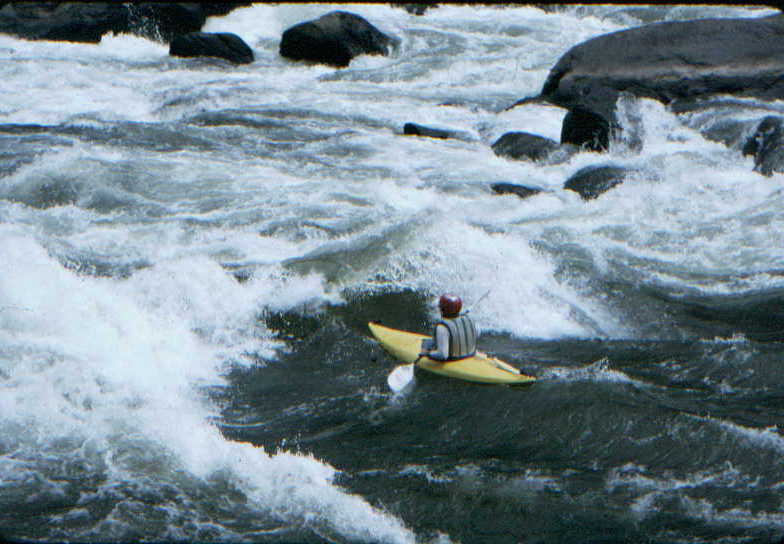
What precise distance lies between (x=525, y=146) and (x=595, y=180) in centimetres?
140

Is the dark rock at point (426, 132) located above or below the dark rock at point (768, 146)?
below

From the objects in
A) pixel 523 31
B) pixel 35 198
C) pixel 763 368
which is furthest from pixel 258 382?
pixel 523 31

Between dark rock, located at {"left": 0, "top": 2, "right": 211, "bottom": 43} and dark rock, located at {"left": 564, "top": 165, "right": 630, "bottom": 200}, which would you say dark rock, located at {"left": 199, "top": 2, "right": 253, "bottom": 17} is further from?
dark rock, located at {"left": 564, "top": 165, "right": 630, "bottom": 200}

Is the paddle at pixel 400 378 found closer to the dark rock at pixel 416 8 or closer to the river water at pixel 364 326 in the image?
the river water at pixel 364 326

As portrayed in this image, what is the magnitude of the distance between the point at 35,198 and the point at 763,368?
639 centimetres

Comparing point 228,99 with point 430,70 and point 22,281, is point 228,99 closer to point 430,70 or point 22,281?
point 430,70

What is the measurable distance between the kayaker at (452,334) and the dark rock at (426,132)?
6124 millimetres

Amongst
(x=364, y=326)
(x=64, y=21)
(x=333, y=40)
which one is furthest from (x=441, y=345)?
(x=64, y=21)

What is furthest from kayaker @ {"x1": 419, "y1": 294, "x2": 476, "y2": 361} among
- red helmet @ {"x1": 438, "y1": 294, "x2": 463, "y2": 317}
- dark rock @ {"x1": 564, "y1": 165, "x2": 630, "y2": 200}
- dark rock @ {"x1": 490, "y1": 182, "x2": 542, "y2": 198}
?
dark rock @ {"x1": 564, "y1": 165, "x2": 630, "y2": 200}

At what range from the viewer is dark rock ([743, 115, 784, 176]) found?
9.48m

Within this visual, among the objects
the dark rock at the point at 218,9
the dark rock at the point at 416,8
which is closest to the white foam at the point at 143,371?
the dark rock at the point at 218,9

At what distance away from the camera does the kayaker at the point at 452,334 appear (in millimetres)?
5629

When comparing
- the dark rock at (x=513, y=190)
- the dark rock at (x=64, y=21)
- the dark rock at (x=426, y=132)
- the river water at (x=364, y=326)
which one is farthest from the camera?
the dark rock at (x=64, y=21)

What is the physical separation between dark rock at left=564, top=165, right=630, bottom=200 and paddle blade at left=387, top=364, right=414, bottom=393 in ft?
13.7
